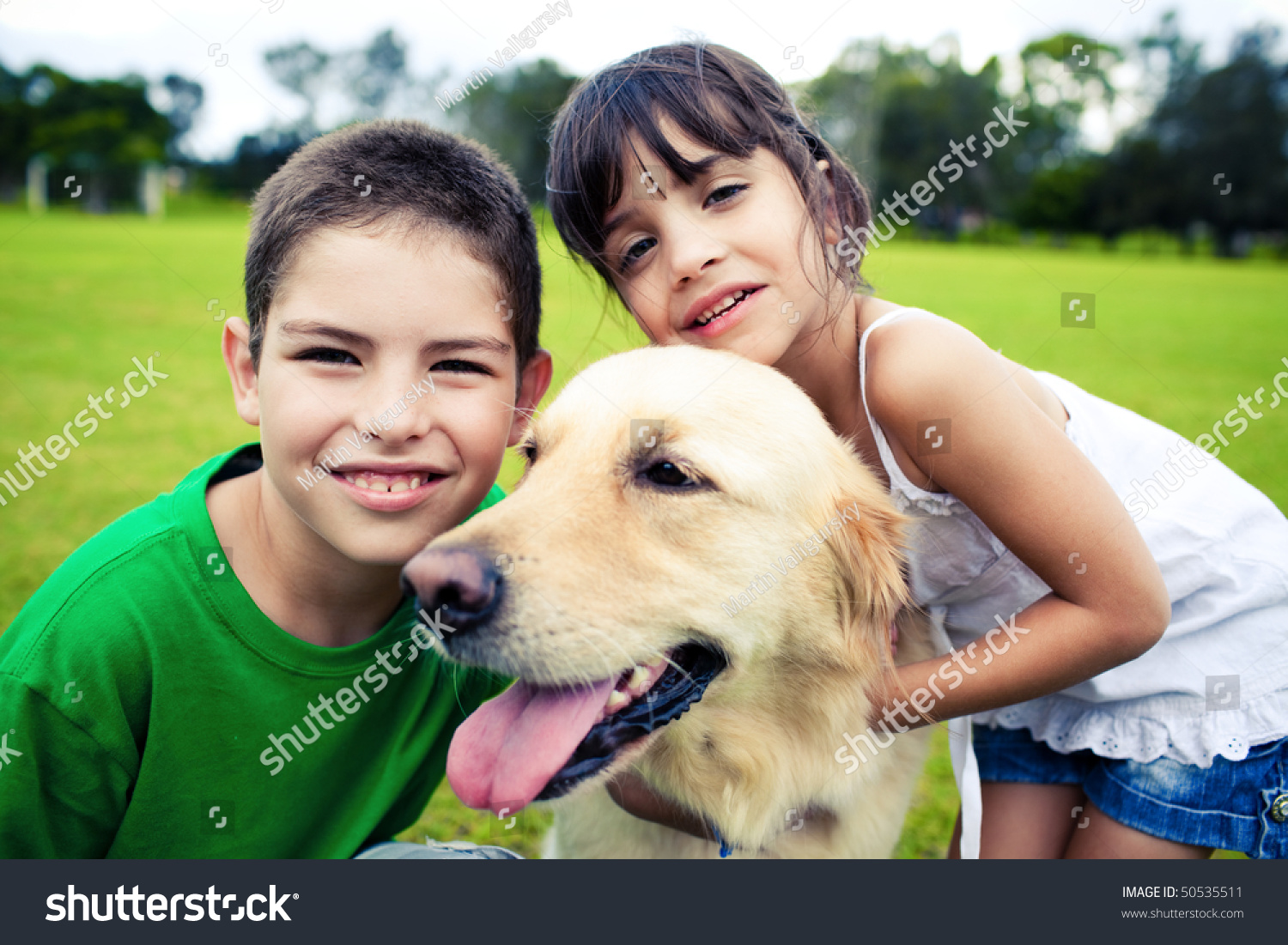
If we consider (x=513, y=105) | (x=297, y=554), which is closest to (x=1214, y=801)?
(x=297, y=554)

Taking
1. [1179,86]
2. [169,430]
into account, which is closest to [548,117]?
[169,430]

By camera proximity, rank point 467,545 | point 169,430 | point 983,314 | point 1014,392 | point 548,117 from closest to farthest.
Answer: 1. point 467,545
2. point 1014,392
3. point 548,117
4. point 169,430
5. point 983,314

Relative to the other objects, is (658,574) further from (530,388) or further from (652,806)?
(530,388)

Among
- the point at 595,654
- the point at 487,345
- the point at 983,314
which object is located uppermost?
the point at 983,314

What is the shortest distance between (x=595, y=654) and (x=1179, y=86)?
35243 millimetres

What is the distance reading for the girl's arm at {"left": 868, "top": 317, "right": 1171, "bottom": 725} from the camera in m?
2.19

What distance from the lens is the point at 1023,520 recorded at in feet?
7.26

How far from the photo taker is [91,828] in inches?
90.4

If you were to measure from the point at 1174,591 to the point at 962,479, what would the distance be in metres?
0.99

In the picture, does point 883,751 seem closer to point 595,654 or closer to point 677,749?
point 677,749

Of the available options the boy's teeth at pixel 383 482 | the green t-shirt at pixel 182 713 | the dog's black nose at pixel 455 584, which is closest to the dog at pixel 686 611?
the dog's black nose at pixel 455 584

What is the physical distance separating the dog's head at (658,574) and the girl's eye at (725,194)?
54cm

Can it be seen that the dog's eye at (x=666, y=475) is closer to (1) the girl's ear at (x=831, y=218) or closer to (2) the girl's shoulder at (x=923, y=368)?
(2) the girl's shoulder at (x=923, y=368)

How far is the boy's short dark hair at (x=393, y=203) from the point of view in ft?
7.80
